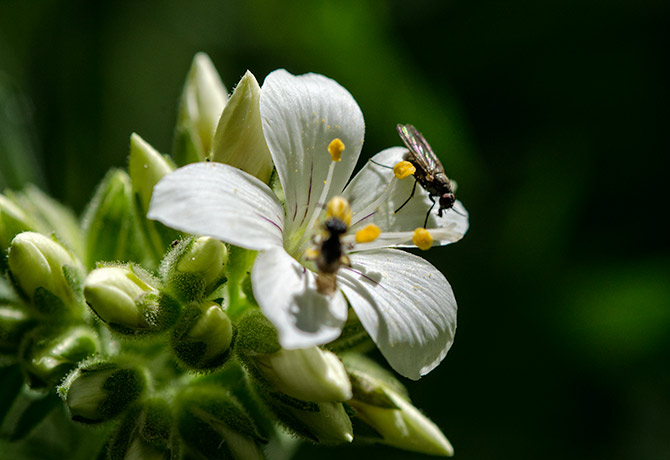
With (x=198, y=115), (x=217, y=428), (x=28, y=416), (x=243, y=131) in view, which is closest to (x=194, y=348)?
(x=217, y=428)

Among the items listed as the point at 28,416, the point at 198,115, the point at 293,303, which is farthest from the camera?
the point at 198,115

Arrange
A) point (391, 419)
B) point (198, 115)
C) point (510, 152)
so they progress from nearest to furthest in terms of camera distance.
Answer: point (391, 419) → point (198, 115) → point (510, 152)

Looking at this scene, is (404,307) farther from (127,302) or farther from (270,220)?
(127,302)

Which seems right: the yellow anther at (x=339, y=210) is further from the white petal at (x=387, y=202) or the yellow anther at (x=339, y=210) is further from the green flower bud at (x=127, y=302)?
Answer: the green flower bud at (x=127, y=302)

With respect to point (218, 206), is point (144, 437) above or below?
below

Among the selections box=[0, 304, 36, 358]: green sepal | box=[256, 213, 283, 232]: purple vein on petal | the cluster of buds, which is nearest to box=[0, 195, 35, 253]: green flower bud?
the cluster of buds

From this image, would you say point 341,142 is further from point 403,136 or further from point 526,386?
point 526,386

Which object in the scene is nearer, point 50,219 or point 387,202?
point 387,202
